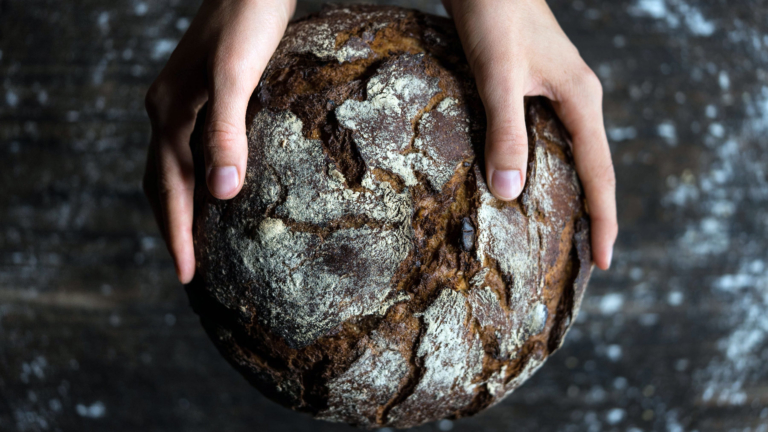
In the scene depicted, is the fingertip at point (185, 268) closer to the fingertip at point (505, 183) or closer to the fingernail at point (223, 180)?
the fingernail at point (223, 180)

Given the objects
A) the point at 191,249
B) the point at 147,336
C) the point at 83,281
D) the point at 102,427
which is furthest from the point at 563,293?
the point at 102,427

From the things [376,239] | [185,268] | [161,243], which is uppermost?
[376,239]

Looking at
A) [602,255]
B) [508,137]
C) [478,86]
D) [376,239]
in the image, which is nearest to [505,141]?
[508,137]

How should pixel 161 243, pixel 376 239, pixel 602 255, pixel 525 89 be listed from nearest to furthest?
pixel 376 239 → pixel 525 89 → pixel 602 255 → pixel 161 243

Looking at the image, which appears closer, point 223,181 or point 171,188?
point 223,181

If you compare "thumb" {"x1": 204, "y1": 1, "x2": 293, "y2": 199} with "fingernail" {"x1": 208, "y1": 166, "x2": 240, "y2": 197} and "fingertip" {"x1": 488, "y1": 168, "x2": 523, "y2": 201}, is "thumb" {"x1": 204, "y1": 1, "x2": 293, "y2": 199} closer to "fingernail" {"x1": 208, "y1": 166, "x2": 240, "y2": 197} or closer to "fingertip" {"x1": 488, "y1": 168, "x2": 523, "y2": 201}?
"fingernail" {"x1": 208, "y1": 166, "x2": 240, "y2": 197}

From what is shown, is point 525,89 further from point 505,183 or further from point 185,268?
point 185,268

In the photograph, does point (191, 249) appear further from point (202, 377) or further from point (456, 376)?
point (202, 377)

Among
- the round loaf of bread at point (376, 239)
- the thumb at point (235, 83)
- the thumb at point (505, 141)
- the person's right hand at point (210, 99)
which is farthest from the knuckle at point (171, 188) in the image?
the thumb at point (505, 141)
